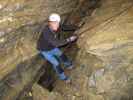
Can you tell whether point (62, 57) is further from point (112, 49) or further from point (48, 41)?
point (112, 49)

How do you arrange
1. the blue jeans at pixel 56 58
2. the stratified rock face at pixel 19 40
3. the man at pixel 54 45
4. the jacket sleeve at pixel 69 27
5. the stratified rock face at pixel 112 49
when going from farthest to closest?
1. the jacket sleeve at pixel 69 27
2. the stratified rock face at pixel 19 40
3. the blue jeans at pixel 56 58
4. the stratified rock face at pixel 112 49
5. the man at pixel 54 45

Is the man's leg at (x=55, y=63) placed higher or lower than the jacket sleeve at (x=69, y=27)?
lower

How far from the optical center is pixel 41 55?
6367 mm

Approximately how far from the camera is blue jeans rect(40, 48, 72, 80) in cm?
589

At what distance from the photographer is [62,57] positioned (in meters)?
6.06

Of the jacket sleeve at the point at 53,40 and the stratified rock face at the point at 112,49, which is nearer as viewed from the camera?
the jacket sleeve at the point at 53,40

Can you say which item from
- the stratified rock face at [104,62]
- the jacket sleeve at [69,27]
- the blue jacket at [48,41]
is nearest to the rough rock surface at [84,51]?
the stratified rock face at [104,62]

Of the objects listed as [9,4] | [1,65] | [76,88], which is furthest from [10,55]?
[76,88]

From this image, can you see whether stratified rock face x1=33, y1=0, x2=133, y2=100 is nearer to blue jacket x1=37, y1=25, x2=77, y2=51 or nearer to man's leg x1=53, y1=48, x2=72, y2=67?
man's leg x1=53, y1=48, x2=72, y2=67

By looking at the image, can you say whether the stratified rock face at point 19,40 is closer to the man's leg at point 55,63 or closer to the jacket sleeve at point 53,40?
the man's leg at point 55,63

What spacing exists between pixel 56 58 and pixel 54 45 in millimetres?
449

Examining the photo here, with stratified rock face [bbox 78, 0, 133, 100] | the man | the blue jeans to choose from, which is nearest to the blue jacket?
the man

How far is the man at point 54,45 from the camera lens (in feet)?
18.3

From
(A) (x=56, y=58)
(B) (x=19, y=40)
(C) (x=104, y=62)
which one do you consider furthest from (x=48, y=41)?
(C) (x=104, y=62)
